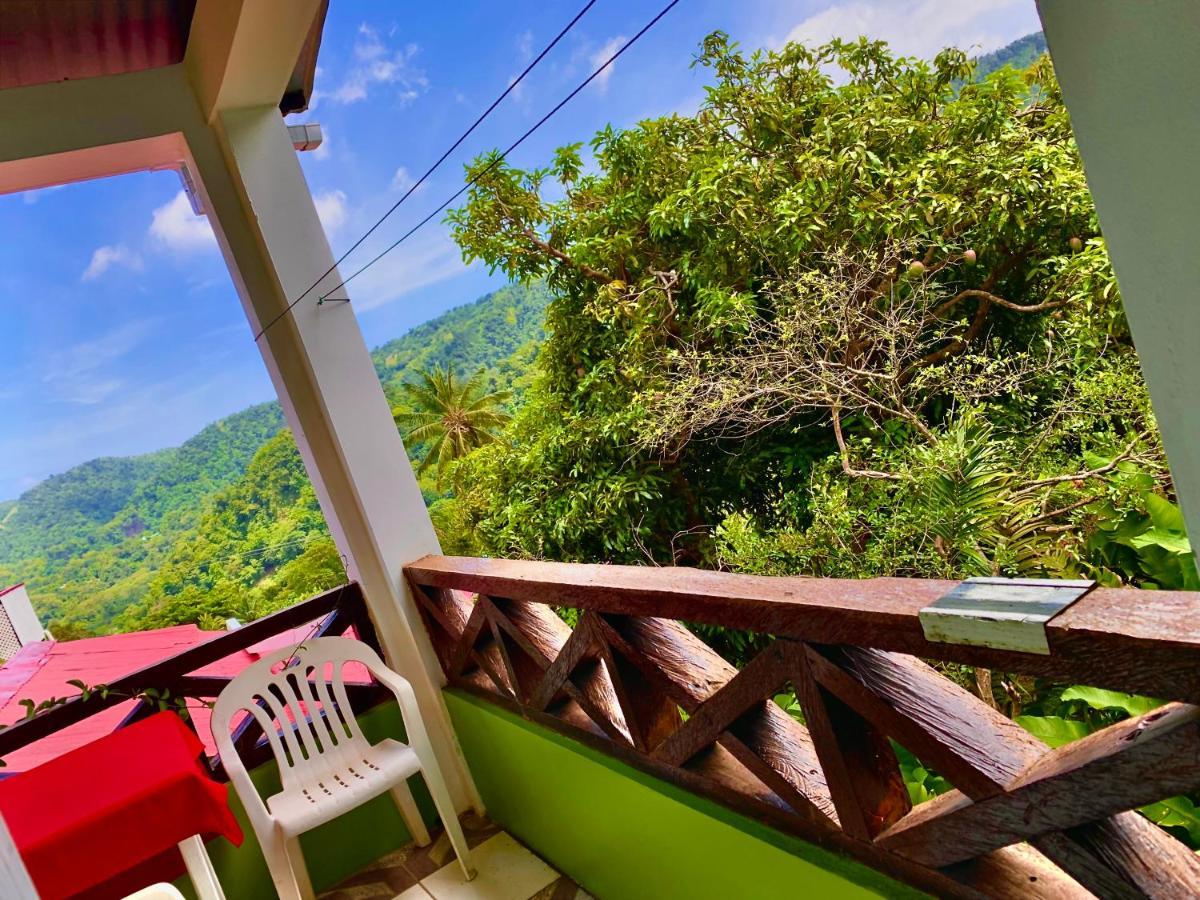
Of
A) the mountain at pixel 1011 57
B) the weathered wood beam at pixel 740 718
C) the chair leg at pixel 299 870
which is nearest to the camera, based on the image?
the weathered wood beam at pixel 740 718

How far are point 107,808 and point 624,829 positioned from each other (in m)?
1.17

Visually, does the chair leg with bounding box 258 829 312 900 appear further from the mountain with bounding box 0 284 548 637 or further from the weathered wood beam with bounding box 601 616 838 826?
the mountain with bounding box 0 284 548 637

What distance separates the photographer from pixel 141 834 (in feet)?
6.06

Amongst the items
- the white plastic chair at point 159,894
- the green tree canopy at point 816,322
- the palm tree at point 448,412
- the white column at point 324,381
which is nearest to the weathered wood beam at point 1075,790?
the white plastic chair at point 159,894

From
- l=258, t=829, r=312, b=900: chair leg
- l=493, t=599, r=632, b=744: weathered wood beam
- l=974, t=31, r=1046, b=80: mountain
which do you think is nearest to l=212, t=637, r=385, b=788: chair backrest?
l=258, t=829, r=312, b=900: chair leg

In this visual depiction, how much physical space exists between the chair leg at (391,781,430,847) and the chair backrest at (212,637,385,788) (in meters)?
0.23

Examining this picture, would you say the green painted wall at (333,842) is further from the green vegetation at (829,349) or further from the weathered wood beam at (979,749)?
the weathered wood beam at (979,749)

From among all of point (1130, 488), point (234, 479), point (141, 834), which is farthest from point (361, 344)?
point (234, 479)

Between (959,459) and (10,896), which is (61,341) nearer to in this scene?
(959,459)

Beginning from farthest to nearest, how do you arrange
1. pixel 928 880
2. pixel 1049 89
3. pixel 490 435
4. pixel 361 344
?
pixel 490 435
pixel 1049 89
pixel 361 344
pixel 928 880

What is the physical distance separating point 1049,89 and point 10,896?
6513 millimetres

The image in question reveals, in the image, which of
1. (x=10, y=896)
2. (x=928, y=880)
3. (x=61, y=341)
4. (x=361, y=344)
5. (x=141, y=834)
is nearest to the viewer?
(x=10, y=896)

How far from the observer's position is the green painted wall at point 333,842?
2436mm

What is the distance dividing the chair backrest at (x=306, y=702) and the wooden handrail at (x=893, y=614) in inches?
35.9
